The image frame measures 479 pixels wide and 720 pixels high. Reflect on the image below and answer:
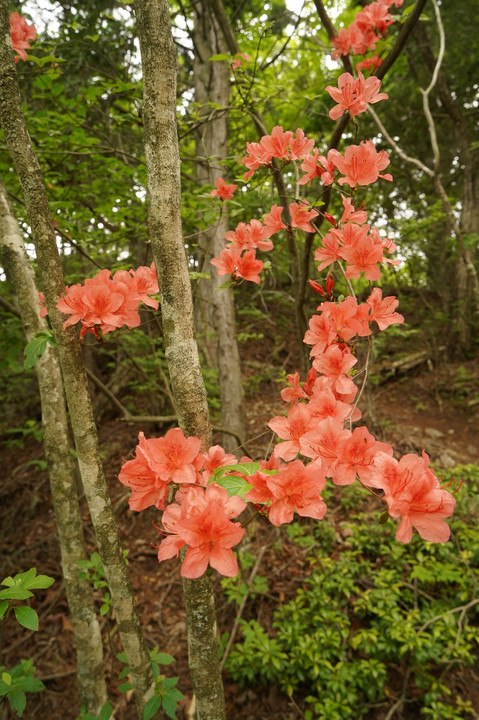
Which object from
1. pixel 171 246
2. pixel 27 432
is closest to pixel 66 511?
pixel 171 246

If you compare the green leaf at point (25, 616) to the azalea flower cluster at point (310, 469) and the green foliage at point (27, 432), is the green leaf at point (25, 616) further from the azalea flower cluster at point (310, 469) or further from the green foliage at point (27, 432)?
the green foliage at point (27, 432)

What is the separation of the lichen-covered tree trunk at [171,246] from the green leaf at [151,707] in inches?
13.9

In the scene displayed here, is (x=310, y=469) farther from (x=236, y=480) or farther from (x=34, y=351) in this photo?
(x=34, y=351)

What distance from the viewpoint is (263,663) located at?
2.35 m

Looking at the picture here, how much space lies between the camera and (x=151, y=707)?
1.35 meters

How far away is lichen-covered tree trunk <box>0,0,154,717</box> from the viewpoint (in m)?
1.28

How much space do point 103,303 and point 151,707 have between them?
4.55ft

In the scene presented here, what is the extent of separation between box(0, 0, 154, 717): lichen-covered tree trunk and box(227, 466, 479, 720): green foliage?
127cm

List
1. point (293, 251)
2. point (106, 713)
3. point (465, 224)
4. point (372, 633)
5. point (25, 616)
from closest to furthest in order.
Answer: point (25, 616) → point (106, 713) → point (293, 251) → point (372, 633) → point (465, 224)

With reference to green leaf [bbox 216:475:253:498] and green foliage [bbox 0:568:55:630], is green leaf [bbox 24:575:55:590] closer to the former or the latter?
green foliage [bbox 0:568:55:630]

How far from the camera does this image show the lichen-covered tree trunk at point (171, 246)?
3.42 ft

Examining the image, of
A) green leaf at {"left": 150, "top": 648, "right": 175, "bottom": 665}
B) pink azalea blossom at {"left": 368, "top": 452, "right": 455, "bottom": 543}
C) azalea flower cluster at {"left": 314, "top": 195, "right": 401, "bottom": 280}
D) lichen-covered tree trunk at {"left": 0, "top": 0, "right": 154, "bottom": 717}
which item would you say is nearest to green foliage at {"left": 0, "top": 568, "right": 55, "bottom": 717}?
lichen-covered tree trunk at {"left": 0, "top": 0, "right": 154, "bottom": 717}

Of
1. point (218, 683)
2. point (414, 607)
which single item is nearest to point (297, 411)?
point (218, 683)

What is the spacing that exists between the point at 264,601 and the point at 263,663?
22.9 inches
